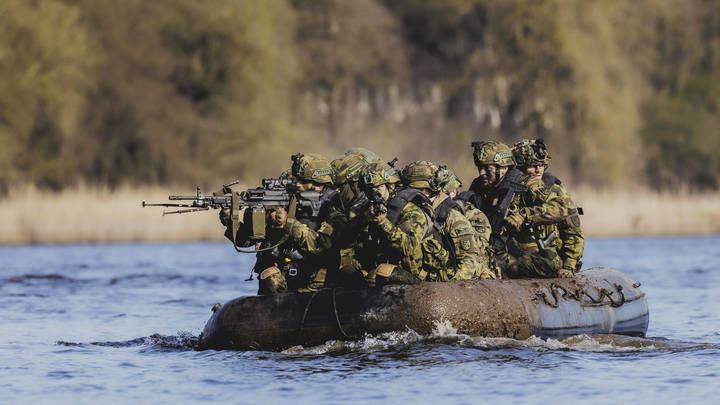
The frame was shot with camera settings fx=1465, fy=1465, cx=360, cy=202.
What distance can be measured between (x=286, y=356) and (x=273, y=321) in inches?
14.3

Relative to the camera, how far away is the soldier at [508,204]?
15055 mm

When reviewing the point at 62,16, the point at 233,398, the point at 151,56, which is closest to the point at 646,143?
the point at 151,56

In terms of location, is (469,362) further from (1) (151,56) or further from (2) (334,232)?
(1) (151,56)

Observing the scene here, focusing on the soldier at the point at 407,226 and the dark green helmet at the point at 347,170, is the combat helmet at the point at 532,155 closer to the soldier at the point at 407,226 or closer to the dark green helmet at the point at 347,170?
the dark green helmet at the point at 347,170

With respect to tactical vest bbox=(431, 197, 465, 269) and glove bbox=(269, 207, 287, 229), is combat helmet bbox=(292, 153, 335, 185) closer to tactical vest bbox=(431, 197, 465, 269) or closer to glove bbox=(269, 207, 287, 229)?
glove bbox=(269, 207, 287, 229)

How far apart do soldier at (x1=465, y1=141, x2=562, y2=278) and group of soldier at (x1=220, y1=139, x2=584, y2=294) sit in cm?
1

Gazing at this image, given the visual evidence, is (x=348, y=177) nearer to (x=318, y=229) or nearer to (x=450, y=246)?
(x=318, y=229)

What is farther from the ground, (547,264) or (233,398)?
(547,264)

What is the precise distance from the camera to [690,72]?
61469 millimetres

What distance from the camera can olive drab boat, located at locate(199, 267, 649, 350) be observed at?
521 inches

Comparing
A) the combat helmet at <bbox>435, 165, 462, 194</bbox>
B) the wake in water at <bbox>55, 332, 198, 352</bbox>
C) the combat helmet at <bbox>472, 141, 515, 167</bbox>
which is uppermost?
the combat helmet at <bbox>472, 141, 515, 167</bbox>

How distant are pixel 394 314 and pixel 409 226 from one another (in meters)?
0.80

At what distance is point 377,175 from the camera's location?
1328 cm

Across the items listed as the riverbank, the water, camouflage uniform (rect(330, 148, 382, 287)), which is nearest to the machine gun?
camouflage uniform (rect(330, 148, 382, 287))
